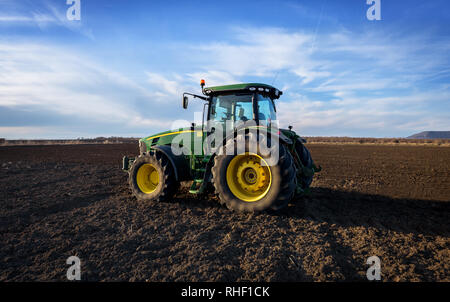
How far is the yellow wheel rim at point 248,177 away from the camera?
450cm

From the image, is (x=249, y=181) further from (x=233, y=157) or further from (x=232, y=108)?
(x=232, y=108)

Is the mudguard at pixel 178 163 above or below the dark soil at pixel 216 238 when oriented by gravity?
above

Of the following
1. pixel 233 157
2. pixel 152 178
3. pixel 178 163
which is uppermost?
pixel 233 157

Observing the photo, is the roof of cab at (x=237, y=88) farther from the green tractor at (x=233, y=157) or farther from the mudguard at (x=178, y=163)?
the mudguard at (x=178, y=163)

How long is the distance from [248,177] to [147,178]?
2651mm

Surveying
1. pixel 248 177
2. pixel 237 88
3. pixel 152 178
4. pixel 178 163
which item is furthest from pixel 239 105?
pixel 152 178

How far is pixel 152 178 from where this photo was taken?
5.84 metres

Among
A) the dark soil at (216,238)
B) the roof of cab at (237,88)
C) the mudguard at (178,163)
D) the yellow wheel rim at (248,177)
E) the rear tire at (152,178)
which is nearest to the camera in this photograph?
the dark soil at (216,238)

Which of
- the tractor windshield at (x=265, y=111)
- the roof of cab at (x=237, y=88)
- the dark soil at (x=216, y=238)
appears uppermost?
the roof of cab at (x=237, y=88)

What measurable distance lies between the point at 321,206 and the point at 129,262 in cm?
409

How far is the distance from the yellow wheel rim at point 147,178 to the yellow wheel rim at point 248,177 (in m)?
2.15

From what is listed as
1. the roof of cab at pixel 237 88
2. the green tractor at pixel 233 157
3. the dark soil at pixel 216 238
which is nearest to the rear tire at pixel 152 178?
the green tractor at pixel 233 157
